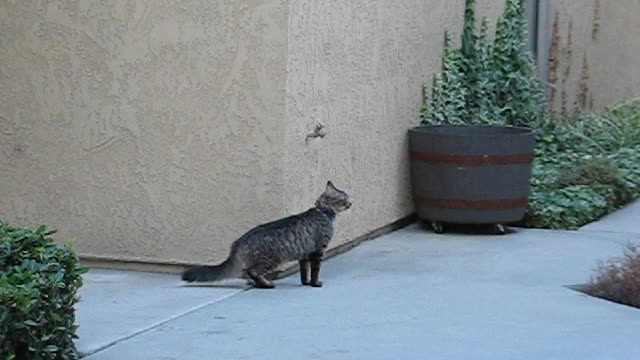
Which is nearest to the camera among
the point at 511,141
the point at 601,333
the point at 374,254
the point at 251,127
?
the point at 601,333

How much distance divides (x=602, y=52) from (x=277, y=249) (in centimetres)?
912

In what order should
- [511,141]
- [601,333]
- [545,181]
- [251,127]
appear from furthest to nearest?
1. [545,181]
2. [511,141]
3. [251,127]
4. [601,333]

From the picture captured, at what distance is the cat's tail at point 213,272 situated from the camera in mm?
8477

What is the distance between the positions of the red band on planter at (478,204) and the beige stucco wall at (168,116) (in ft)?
3.92

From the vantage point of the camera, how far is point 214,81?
902 centimetres

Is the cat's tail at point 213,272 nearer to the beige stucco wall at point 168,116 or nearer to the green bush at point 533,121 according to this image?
the beige stucco wall at point 168,116

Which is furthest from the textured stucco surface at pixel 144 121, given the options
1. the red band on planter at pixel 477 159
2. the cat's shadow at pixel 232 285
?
the red band on planter at pixel 477 159

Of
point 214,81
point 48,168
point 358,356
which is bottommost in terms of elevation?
point 358,356

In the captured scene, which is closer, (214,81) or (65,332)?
(65,332)

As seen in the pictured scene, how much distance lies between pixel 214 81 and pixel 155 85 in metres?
0.43

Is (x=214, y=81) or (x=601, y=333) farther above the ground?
(x=214, y=81)

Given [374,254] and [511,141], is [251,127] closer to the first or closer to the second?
A: [374,254]

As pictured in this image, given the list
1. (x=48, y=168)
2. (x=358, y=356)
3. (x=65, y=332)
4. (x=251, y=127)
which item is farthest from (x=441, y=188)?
(x=65, y=332)

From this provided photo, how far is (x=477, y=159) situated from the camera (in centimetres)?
1065
